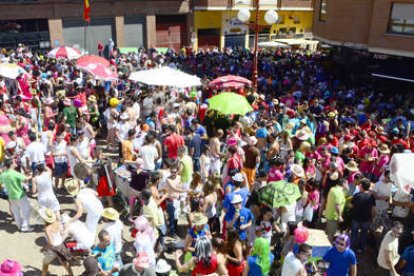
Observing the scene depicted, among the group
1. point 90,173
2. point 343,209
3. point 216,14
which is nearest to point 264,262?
point 343,209

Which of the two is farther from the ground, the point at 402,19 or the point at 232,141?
the point at 402,19

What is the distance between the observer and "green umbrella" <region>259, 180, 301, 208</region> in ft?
21.7

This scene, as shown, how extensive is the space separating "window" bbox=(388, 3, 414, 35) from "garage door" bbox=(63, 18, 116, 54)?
20255mm

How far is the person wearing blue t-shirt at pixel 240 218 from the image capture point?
6.52 m

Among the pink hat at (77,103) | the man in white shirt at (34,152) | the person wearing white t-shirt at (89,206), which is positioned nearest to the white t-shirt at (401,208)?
Answer: the person wearing white t-shirt at (89,206)

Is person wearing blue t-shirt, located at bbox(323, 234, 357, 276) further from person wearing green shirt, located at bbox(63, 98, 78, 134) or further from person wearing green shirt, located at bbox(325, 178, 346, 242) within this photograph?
person wearing green shirt, located at bbox(63, 98, 78, 134)

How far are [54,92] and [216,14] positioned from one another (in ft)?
71.7

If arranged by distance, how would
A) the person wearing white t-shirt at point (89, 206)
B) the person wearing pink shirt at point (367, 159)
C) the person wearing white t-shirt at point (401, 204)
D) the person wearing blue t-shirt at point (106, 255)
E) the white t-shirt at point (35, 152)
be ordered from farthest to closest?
the person wearing pink shirt at point (367, 159) < the white t-shirt at point (35, 152) < the person wearing white t-shirt at point (401, 204) < the person wearing white t-shirt at point (89, 206) < the person wearing blue t-shirt at point (106, 255)

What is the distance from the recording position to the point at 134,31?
32062 mm

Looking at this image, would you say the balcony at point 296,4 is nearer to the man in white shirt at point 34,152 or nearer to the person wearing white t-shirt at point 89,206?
the man in white shirt at point 34,152

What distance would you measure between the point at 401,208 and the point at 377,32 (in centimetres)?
1409

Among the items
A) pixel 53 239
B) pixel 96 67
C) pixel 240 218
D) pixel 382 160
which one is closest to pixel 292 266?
pixel 240 218

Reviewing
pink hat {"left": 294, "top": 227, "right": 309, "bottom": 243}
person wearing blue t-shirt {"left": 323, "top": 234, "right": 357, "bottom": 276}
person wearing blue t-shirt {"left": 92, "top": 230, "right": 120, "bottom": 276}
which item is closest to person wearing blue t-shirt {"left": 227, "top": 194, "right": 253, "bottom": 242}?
pink hat {"left": 294, "top": 227, "right": 309, "bottom": 243}

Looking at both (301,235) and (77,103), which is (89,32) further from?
(301,235)
